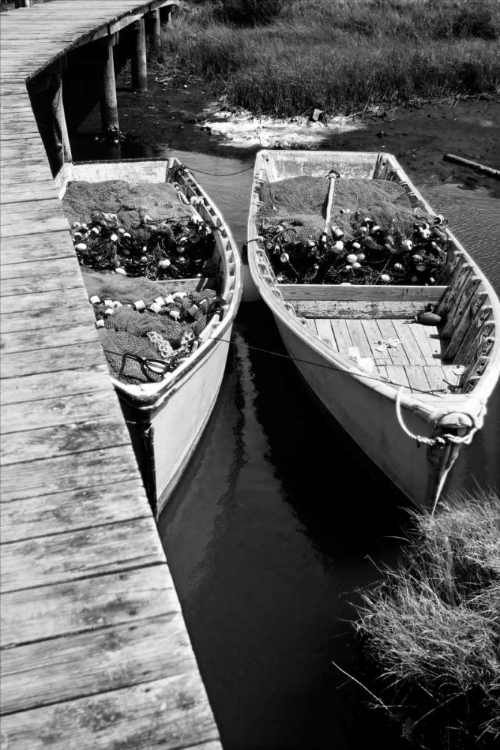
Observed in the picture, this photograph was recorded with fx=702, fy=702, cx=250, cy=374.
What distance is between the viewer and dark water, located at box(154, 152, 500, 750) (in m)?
5.15

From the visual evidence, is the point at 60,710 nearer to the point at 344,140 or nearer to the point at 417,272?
the point at 417,272

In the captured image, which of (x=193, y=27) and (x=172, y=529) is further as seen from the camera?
(x=193, y=27)

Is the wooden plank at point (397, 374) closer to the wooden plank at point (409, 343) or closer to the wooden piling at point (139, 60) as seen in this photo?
the wooden plank at point (409, 343)

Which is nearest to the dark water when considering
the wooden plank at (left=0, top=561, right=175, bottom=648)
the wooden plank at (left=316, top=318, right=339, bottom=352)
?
the wooden plank at (left=316, top=318, right=339, bottom=352)

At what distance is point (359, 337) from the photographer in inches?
325

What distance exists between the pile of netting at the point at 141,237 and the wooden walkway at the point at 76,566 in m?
4.11

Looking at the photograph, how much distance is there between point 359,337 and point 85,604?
20.0ft

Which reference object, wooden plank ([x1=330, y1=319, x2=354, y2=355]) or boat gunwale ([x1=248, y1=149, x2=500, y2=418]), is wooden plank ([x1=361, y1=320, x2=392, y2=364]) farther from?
boat gunwale ([x1=248, y1=149, x2=500, y2=418])

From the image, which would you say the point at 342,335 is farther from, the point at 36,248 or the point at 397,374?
the point at 36,248

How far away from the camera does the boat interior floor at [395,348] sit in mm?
7496

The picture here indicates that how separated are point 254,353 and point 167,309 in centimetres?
180

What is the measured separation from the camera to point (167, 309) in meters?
7.91

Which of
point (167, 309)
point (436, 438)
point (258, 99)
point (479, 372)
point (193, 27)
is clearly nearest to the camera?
point (436, 438)

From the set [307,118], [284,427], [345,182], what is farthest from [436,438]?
[307,118]
